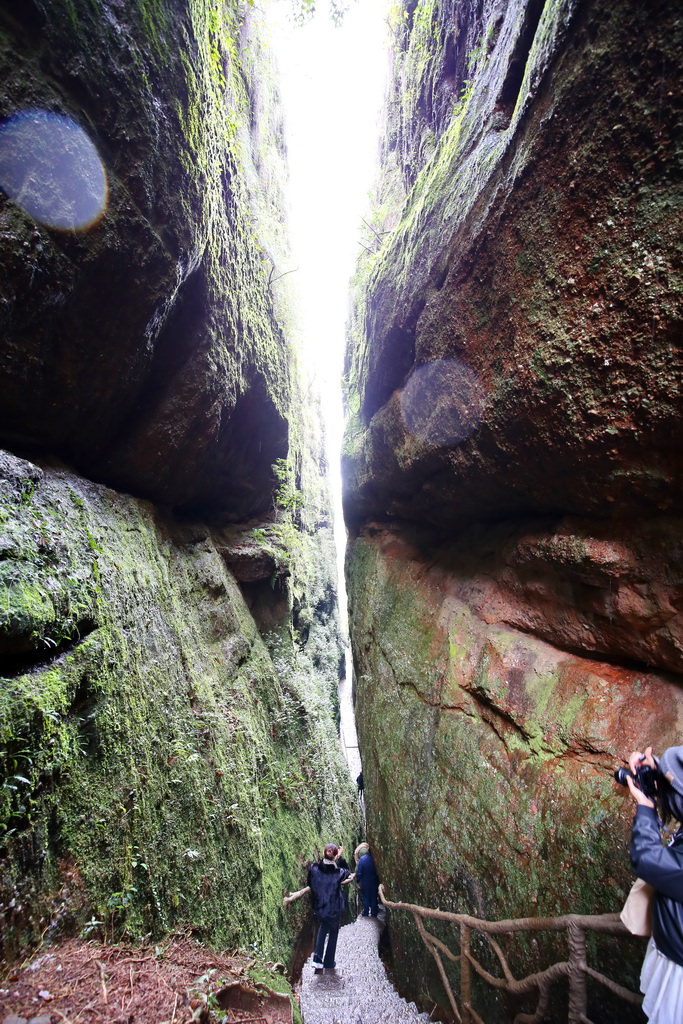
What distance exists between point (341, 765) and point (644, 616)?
29.2 ft

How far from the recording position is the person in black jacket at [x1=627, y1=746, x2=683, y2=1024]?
221cm

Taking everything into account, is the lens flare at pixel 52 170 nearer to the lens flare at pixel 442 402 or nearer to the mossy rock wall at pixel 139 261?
the mossy rock wall at pixel 139 261

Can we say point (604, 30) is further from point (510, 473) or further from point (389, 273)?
point (389, 273)

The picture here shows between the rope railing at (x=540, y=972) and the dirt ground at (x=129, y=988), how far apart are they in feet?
6.10

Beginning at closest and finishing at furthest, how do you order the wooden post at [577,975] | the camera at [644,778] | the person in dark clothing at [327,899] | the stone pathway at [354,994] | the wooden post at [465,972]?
1. the camera at [644,778]
2. the wooden post at [577,975]
3. the wooden post at [465,972]
4. the stone pathway at [354,994]
5. the person in dark clothing at [327,899]

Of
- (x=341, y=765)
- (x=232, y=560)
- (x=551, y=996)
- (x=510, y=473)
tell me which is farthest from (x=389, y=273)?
(x=341, y=765)

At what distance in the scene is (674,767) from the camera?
237 centimetres

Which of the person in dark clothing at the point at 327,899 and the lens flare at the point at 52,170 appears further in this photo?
the person in dark clothing at the point at 327,899

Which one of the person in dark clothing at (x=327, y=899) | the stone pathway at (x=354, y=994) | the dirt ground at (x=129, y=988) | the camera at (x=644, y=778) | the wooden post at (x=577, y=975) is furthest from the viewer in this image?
the person in dark clothing at (x=327, y=899)

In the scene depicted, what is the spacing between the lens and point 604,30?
3.08m

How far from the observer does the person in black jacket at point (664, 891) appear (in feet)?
7.23

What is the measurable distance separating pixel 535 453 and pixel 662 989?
12.3 ft

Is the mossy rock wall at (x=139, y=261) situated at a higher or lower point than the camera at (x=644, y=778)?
higher

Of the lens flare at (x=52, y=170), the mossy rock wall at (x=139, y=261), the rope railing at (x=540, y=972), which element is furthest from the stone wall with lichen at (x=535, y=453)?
the lens flare at (x=52, y=170)
